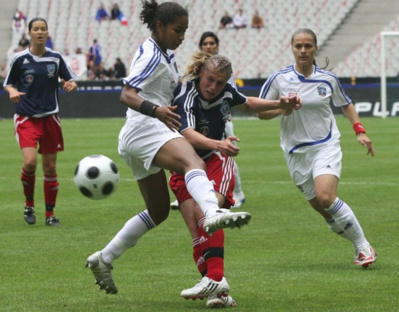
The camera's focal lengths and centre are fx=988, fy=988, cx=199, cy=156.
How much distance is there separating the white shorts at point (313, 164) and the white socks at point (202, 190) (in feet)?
7.94

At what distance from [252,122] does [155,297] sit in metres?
26.6

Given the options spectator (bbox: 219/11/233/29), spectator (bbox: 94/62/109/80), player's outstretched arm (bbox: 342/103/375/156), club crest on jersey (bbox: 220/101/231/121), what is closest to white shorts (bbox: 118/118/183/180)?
club crest on jersey (bbox: 220/101/231/121)

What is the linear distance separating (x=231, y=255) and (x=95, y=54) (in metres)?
33.2

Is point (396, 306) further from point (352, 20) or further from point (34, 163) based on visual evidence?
point (352, 20)

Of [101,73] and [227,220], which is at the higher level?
[227,220]

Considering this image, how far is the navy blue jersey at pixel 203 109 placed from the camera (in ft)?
22.9

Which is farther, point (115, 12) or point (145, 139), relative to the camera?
point (115, 12)

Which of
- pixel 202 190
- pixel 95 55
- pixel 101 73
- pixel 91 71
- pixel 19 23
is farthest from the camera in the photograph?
pixel 19 23

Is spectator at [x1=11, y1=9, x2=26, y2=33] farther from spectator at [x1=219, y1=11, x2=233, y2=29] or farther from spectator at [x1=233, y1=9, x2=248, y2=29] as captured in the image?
spectator at [x1=233, y1=9, x2=248, y2=29]

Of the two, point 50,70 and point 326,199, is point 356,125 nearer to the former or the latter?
point 326,199

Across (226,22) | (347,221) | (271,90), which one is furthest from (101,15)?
(347,221)

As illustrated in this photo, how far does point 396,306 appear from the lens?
6555 mm

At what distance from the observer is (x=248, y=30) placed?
144ft

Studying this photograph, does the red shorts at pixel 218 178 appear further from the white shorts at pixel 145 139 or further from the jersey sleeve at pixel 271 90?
the jersey sleeve at pixel 271 90
